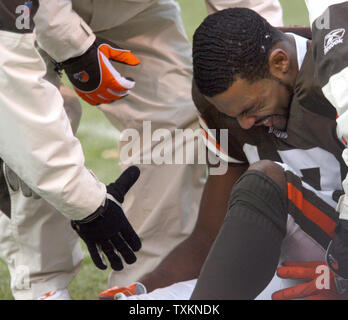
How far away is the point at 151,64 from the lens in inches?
96.9

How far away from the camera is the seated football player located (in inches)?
65.5

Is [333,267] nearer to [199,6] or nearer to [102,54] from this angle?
[102,54]

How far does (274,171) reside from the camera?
5.68ft

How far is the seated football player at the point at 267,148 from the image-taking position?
65.5 inches

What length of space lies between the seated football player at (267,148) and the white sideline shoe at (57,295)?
732 mm

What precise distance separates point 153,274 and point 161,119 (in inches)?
20.3

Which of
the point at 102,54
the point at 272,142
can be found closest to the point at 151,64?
the point at 102,54

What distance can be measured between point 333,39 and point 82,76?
0.85 metres

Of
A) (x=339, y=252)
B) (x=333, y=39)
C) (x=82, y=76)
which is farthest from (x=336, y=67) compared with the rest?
(x=82, y=76)

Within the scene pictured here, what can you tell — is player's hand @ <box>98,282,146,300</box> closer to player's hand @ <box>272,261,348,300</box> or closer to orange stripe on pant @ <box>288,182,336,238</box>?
player's hand @ <box>272,261,348,300</box>

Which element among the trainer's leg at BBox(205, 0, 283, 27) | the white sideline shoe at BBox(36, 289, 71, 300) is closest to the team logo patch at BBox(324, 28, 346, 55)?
the trainer's leg at BBox(205, 0, 283, 27)

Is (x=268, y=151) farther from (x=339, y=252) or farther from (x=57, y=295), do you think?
(x=57, y=295)

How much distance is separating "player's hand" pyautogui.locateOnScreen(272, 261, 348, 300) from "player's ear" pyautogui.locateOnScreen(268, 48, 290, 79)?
481 millimetres

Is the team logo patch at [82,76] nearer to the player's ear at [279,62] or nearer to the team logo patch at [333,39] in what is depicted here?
Answer: the player's ear at [279,62]
